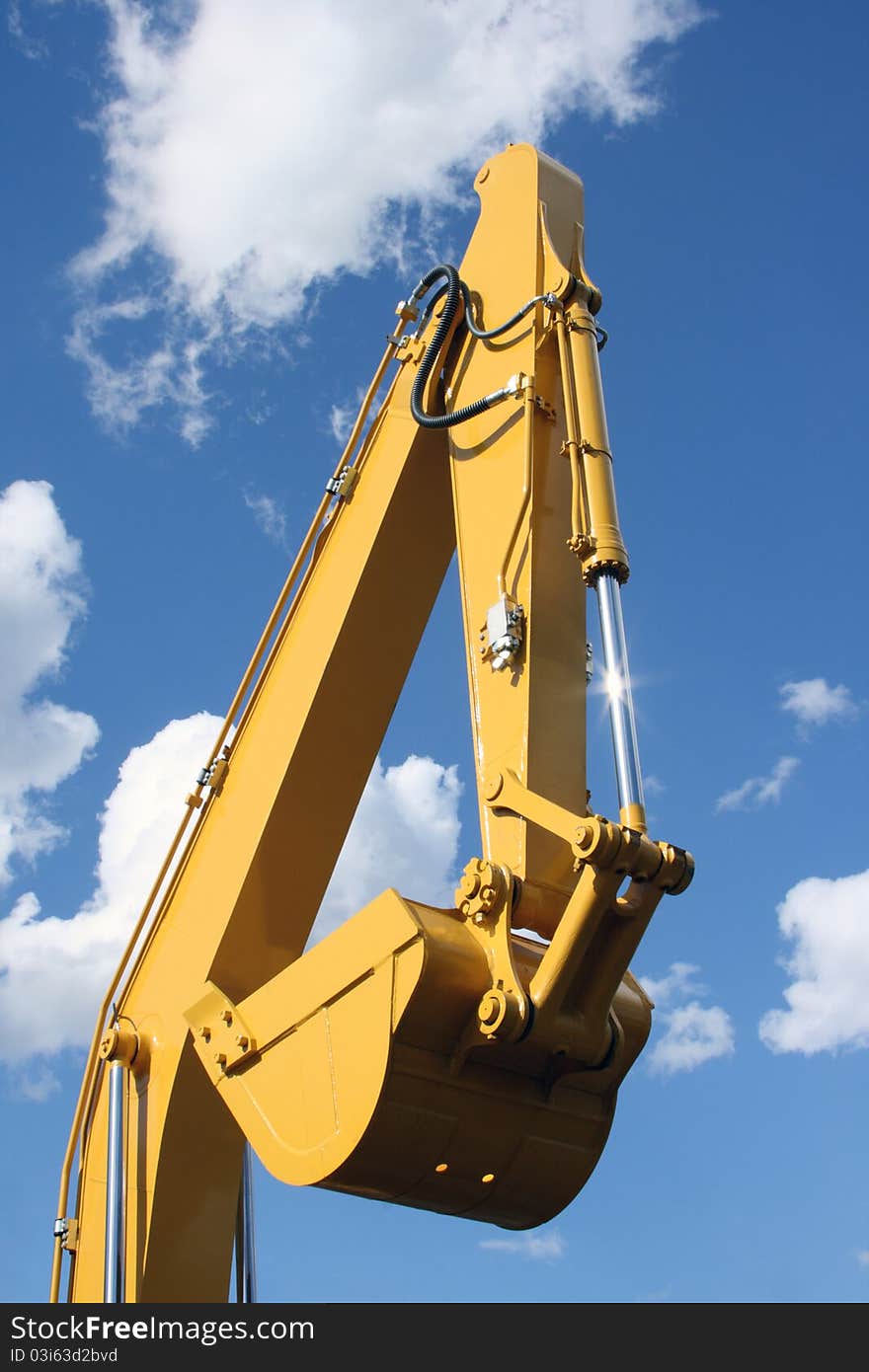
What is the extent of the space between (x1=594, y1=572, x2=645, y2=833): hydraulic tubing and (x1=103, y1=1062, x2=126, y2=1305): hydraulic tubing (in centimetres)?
287

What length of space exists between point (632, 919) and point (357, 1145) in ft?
4.03

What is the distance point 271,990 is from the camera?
5617mm

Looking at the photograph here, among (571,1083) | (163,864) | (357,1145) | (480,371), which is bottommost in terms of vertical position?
(357,1145)

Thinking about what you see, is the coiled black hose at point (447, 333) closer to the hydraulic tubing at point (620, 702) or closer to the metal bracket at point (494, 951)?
the hydraulic tubing at point (620, 702)

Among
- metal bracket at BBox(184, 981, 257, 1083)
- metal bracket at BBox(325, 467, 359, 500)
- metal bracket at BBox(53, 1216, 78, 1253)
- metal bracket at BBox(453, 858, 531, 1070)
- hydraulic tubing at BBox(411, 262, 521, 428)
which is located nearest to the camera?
metal bracket at BBox(453, 858, 531, 1070)

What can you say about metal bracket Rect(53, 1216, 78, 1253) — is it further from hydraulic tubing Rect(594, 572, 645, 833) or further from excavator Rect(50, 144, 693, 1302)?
hydraulic tubing Rect(594, 572, 645, 833)

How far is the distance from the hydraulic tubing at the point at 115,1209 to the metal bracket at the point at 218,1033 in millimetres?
722

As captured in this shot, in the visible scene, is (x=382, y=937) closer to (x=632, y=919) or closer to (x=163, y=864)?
(x=632, y=919)

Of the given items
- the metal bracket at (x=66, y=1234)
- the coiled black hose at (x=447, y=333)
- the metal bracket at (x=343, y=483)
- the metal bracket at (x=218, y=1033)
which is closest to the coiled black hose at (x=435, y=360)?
the coiled black hose at (x=447, y=333)

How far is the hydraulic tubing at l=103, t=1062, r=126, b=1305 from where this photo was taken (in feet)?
19.6

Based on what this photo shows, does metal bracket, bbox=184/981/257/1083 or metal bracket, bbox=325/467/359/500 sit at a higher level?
metal bracket, bbox=325/467/359/500

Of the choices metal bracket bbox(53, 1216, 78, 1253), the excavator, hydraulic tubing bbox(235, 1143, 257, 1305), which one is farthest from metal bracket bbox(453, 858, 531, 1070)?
metal bracket bbox(53, 1216, 78, 1253)

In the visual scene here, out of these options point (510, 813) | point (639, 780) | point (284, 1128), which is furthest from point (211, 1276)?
point (639, 780)

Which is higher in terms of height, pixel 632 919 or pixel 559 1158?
pixel 632 919
